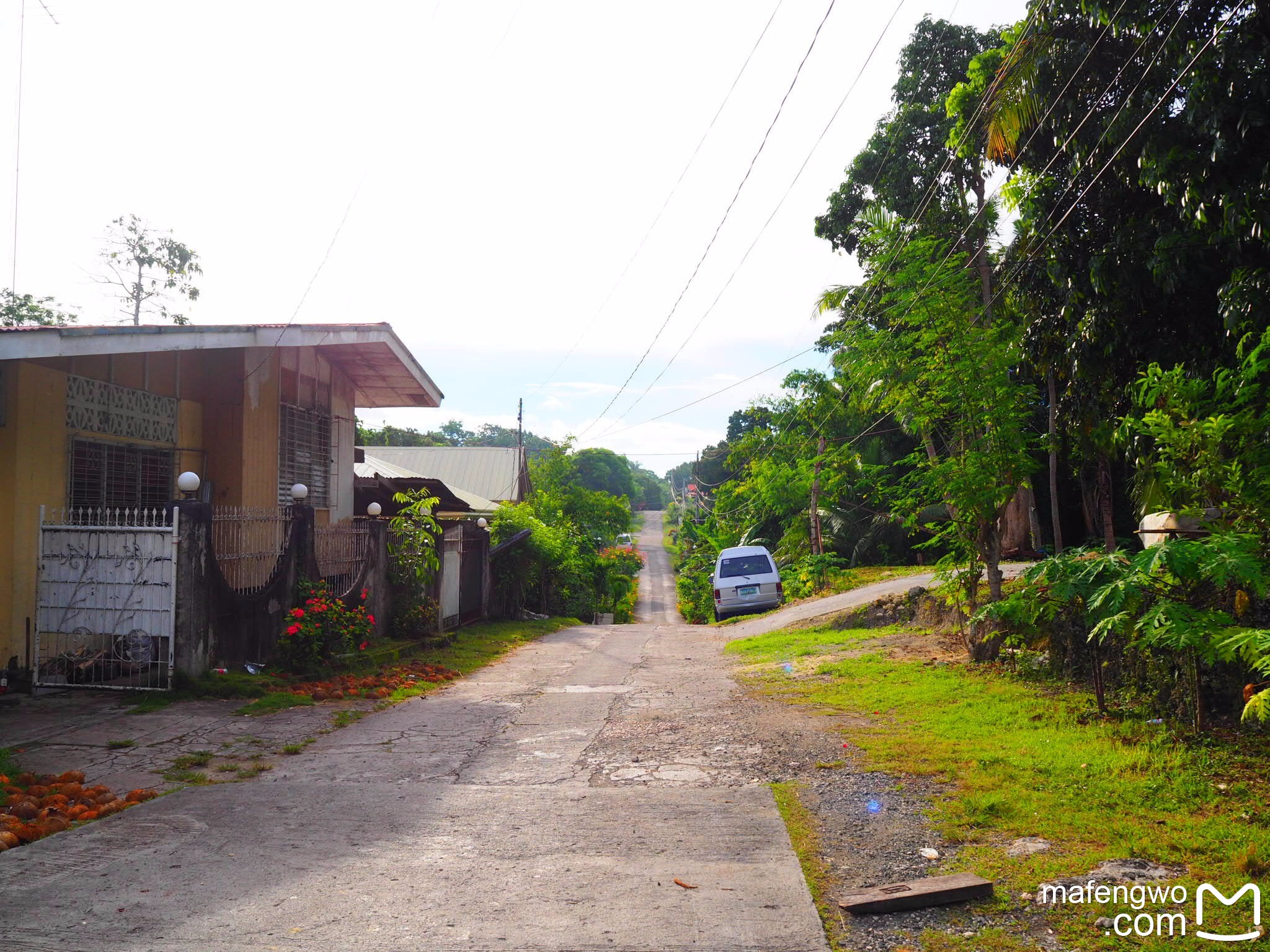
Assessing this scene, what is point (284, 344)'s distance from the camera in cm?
1098

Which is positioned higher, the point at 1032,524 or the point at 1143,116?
the point at 1143,116

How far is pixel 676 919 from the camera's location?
369 cm

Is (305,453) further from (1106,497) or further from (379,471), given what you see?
(1106,497)

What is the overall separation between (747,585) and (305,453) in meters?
11.1

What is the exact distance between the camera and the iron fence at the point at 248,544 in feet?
31.5

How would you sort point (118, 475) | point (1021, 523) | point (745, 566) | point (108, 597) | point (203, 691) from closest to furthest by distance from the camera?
point (203, 691)
point (108, 597)
point (118, 475)
point (1021, 523)
point (745, 566)

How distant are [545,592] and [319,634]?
12.7 meters

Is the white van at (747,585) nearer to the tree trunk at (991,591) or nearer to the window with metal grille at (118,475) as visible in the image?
the tree trunk at (991,591)

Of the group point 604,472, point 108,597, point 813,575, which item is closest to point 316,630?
point 108,597

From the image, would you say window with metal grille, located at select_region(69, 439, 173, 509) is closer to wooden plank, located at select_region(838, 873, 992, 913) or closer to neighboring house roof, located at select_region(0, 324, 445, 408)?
neighboring house roof, located at select_region(0, 324, 445, 408)

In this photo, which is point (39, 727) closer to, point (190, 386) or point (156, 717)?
point (156, 717)

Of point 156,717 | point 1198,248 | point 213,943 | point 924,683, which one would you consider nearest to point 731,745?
point 924,683

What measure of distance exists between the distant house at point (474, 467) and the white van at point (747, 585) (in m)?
17.7

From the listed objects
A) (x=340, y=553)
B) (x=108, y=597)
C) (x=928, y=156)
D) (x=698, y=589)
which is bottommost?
(x=698, y=589)
